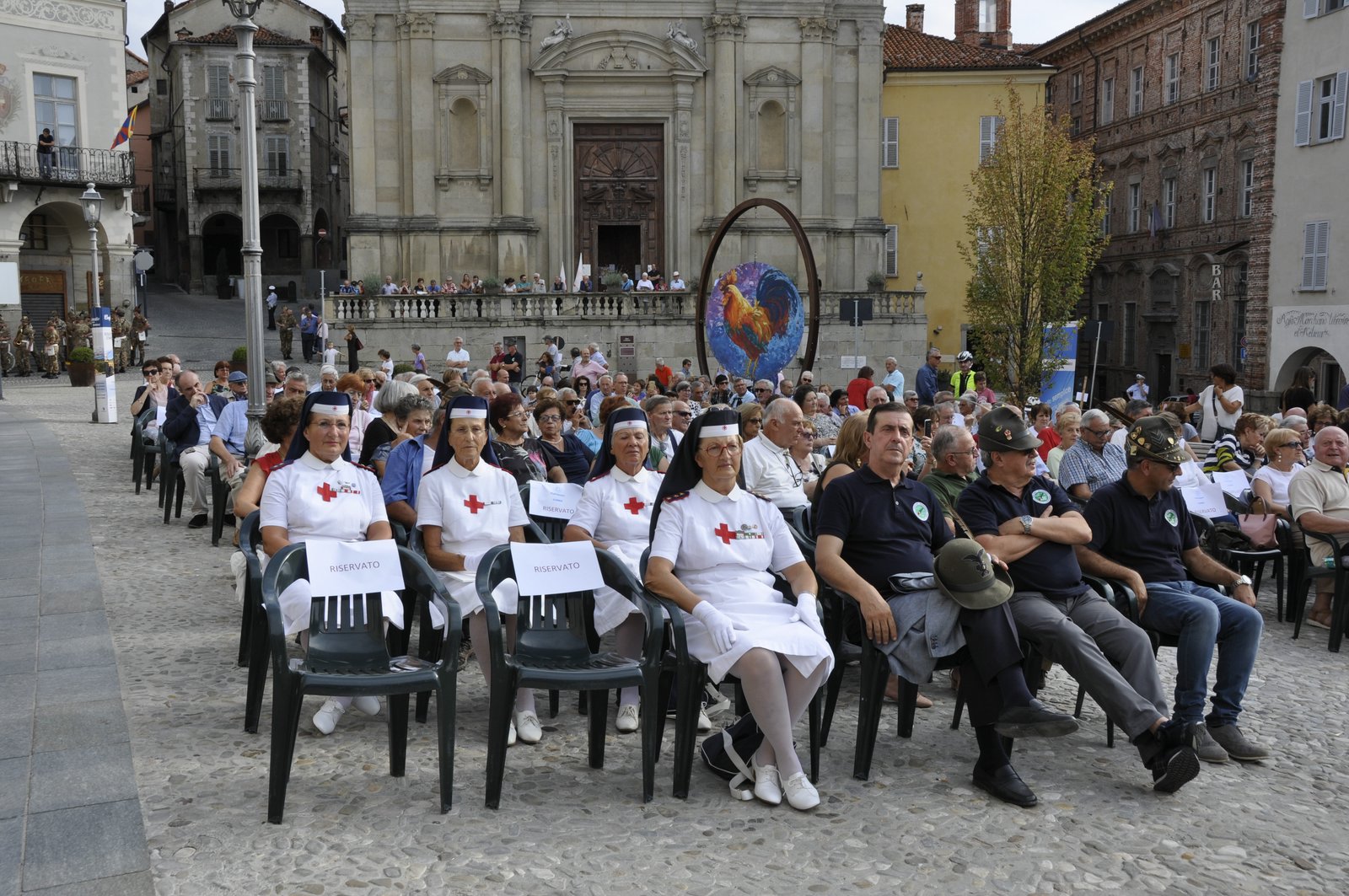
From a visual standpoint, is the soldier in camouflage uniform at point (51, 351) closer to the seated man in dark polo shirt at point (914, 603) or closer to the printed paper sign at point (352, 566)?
the printed paper sign at point (352, 566)

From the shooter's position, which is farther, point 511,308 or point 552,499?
point 511,308

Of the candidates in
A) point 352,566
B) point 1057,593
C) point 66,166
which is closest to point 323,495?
point 352,566

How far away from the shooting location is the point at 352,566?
19.6 ft

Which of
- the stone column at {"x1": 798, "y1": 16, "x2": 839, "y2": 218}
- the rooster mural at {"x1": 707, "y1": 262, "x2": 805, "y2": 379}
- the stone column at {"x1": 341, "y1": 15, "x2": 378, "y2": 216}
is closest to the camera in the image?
the rooster mural at {"x1": 707, "y1": 262, "x2": 805, "y2": 379}

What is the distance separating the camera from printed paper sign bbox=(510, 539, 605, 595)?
6.02 m

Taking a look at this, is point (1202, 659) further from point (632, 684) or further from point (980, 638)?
point (632, 684)

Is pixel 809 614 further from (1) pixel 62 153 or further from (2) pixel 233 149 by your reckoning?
(2) pixel 233 149

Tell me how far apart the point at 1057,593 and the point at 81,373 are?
3361cm

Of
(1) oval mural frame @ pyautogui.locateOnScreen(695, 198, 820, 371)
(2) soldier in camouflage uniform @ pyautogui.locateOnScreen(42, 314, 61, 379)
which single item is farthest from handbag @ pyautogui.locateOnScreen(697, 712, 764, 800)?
(2) soldier in camouflage uniform @ pyautogui.locateOnScreen(42, 314, 61, 379)

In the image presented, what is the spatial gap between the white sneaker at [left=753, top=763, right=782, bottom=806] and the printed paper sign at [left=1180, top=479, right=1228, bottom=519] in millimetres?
5452

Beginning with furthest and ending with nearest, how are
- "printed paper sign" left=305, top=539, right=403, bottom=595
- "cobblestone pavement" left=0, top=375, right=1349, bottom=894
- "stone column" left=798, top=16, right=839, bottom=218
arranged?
"stone column" left=798, top=16, right=839, bottom=218 < "printed paper sign" left=305, top=539, right=403, bottom=595 < "cobblestone pavement" left=0, top=375, right=1349, bottom=894

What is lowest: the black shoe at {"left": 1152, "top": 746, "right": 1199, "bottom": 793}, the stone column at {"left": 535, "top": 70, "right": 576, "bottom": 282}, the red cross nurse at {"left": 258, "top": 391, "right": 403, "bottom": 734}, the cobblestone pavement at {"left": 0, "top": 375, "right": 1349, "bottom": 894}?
the cobblestone pavement at {"left": 0, "top": 375, "right": 1349, "bottom": 894}

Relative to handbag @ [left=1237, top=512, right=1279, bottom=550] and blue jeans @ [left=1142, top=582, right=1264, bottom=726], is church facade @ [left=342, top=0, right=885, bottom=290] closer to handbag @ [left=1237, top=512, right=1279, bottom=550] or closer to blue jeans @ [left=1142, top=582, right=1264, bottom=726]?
handbag @ [left=1237, top=512, right=1279, bottom=550]

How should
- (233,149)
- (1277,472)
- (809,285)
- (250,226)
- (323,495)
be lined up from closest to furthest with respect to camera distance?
(323,495), (1277,472), (250,226), (809,285), (233,149)
